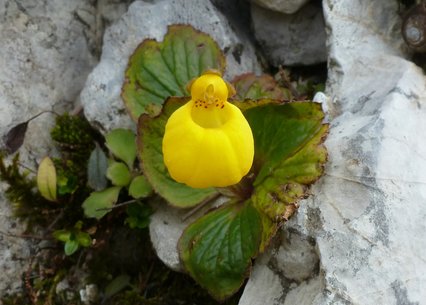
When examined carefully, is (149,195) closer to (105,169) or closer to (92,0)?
(105,169)

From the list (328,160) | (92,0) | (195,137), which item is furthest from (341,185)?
(92,0)

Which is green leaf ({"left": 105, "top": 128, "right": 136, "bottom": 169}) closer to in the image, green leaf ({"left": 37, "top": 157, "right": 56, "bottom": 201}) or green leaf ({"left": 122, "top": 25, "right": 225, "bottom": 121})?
green leaf ({"left": 122, "top": 25, "right": 225, "bottom": 121})

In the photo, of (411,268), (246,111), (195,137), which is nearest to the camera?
(195,137)

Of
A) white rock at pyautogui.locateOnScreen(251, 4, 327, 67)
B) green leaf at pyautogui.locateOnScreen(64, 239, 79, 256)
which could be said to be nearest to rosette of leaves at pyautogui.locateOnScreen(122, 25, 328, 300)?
white rock at pyautogui.locateOnScreen(251, 4, 327, 67)

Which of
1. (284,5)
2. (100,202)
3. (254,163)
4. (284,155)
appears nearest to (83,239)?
(100,202)

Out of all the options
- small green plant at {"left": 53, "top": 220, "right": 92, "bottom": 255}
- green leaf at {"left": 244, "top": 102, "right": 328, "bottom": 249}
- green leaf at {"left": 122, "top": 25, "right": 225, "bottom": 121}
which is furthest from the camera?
green leaf at {"left": 122, "top": 25, "right": 225, "bottom": 121}

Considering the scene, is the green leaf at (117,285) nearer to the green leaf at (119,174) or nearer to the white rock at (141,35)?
the green leaf at (119,174)
